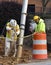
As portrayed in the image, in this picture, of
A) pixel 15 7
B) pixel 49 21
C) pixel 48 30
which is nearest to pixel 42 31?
pixel 48 30

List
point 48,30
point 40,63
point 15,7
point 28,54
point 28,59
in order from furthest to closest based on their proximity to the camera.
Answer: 1. point 15,7
2. point 48,30
3. point 28,54
4. point 28,59
5. point 40,63

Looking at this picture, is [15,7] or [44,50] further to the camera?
[15,7]

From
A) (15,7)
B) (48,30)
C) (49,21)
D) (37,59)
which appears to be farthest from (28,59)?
(15,7)

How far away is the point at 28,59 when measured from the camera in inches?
495

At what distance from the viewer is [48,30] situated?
1700 cm

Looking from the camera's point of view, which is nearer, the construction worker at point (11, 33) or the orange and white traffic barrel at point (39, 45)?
the orange and white traffic barrel at point (39, 45)

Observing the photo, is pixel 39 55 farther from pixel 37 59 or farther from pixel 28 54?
pixel 28 54

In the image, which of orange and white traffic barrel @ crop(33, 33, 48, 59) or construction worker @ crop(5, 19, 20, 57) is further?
construction worker @ crop(5, 19, 20, 57)

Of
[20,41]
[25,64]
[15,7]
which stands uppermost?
[15,7]

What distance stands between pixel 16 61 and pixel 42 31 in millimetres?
1509

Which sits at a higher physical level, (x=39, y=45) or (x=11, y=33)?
(x=11, y=33)

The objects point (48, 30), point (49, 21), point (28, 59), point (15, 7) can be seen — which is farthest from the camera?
point (15, 7)

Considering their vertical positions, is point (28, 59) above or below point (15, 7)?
below

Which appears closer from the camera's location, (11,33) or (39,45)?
(39,45)
